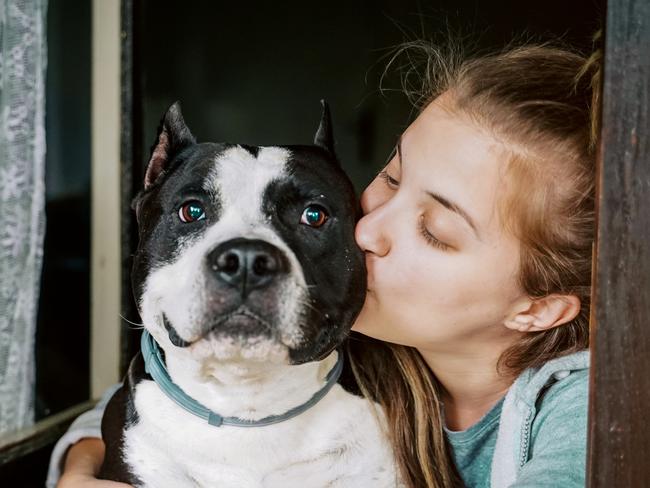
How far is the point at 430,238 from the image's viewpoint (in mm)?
1675

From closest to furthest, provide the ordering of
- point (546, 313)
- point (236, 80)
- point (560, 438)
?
point (560, 438), point (546, 313), point (236, 80)

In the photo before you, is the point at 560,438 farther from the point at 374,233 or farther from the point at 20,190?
the point at 20,190

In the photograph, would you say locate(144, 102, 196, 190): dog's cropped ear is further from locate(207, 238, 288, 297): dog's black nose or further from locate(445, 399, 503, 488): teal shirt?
locate(445, 399, 503, 488): teal shirt

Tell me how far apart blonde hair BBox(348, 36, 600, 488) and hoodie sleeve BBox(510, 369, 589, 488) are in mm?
160

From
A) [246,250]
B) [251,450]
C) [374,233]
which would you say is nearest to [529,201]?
[374,233]

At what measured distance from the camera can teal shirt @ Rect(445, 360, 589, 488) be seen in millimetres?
1437

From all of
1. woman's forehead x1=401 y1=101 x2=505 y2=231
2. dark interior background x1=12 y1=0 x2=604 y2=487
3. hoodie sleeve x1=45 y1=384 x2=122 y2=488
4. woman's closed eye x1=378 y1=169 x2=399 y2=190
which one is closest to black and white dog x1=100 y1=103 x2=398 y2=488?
woman's closed eye x1=378 y1=169 x2=399 y2=190

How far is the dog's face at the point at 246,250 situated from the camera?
1392mm

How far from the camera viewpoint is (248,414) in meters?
1.67

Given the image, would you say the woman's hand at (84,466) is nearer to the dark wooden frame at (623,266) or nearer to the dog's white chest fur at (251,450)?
the dog's white chest fur at (251,450)

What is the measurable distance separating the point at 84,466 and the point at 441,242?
1.08 meters

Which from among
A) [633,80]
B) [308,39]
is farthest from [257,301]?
[308,39]

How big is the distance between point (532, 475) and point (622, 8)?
0.85m

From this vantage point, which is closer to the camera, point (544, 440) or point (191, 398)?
point (544, 440)
